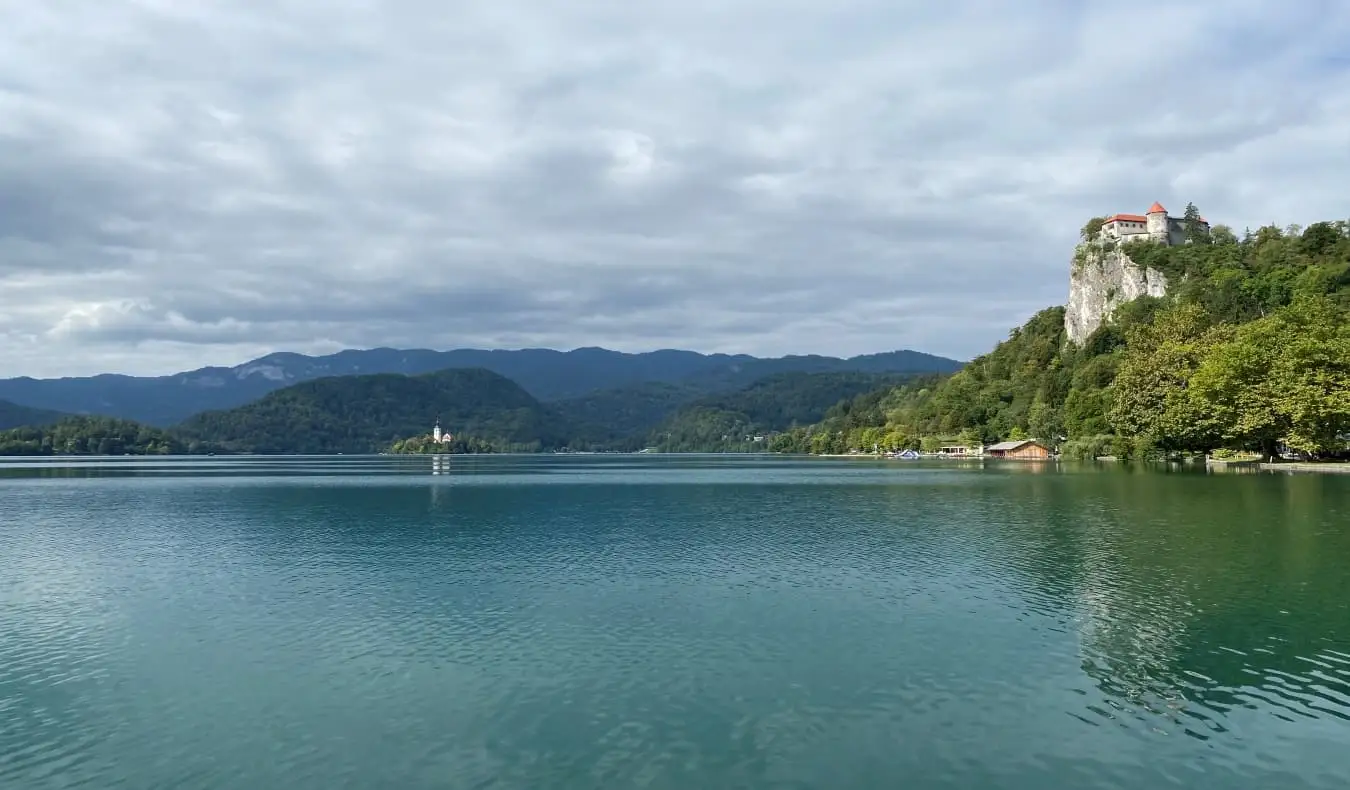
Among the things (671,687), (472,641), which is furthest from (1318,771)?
(472,641)

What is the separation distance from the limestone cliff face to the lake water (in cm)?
14127

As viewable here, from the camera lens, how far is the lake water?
44.9 ft

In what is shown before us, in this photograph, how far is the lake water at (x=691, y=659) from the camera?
44.9ft

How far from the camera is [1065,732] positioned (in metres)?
14.8

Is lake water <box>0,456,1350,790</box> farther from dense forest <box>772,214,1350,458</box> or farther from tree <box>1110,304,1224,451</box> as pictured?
tree <box>1110,304,1224,451</box>

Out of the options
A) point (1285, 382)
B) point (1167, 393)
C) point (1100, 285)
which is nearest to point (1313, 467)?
point (1285, 382)

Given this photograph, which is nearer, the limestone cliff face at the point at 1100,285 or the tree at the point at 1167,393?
the tree at the point at 1167,393

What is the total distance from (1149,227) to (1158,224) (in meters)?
2.10

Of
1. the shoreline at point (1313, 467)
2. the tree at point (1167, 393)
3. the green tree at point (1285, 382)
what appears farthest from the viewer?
the tree at point (1167, 393)

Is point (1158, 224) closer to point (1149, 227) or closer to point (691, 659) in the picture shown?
point (1149, 227)

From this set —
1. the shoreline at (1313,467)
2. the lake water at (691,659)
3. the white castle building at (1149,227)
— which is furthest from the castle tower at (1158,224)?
the lake water at (691,659)

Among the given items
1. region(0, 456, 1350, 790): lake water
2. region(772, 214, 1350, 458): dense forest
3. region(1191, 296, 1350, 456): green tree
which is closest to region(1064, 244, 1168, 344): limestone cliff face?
region(772, 214, 1350, 458): dense forest

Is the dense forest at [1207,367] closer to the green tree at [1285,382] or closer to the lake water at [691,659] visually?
the green tree at [1285,382]

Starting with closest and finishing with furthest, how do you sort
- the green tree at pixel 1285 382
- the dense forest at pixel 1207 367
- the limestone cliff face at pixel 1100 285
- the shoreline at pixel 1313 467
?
the shoreline at pixel 1313 467, the green tree at pixel 1285 382, the dense forest at pixel 1207 367, the limestone cliff face at pixel 1100 285
